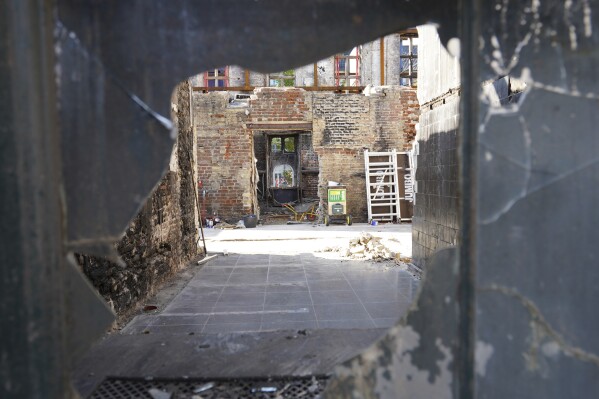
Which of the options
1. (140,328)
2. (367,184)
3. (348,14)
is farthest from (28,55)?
(367,184)

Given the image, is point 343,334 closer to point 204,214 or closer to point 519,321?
point 519,321

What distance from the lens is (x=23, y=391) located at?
4.29ft

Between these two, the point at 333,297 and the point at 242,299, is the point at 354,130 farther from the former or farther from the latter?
the point at 242,299

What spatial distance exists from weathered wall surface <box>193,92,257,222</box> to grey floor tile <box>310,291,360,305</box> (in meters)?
8.14

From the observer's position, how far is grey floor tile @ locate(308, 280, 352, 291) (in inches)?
193

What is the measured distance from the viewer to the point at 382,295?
4574 millimetres

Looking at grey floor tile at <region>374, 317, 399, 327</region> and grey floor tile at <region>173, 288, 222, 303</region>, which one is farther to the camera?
grey floor tile at <region>173, 288, 222, 303</region>

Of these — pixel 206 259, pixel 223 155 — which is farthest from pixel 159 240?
pixel 223 155

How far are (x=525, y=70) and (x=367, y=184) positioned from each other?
1094 cm

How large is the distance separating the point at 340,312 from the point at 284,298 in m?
0.76

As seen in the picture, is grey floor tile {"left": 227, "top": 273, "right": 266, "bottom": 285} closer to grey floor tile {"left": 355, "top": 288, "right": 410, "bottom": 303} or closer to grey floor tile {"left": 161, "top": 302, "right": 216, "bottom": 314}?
grey floor tile {"left": 161, "top": 302, "right": 216, "bottom": 314}

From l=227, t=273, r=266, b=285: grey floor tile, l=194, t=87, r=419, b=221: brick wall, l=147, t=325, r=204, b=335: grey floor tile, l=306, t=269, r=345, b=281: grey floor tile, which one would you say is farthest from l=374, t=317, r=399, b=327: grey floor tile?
l=194, t=87, r=419, b=221: brick wall

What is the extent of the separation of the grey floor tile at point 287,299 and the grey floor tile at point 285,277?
2.03ft

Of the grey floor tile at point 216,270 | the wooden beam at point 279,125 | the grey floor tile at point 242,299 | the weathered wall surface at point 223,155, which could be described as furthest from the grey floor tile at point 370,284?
the wooden beam at point 279,125
